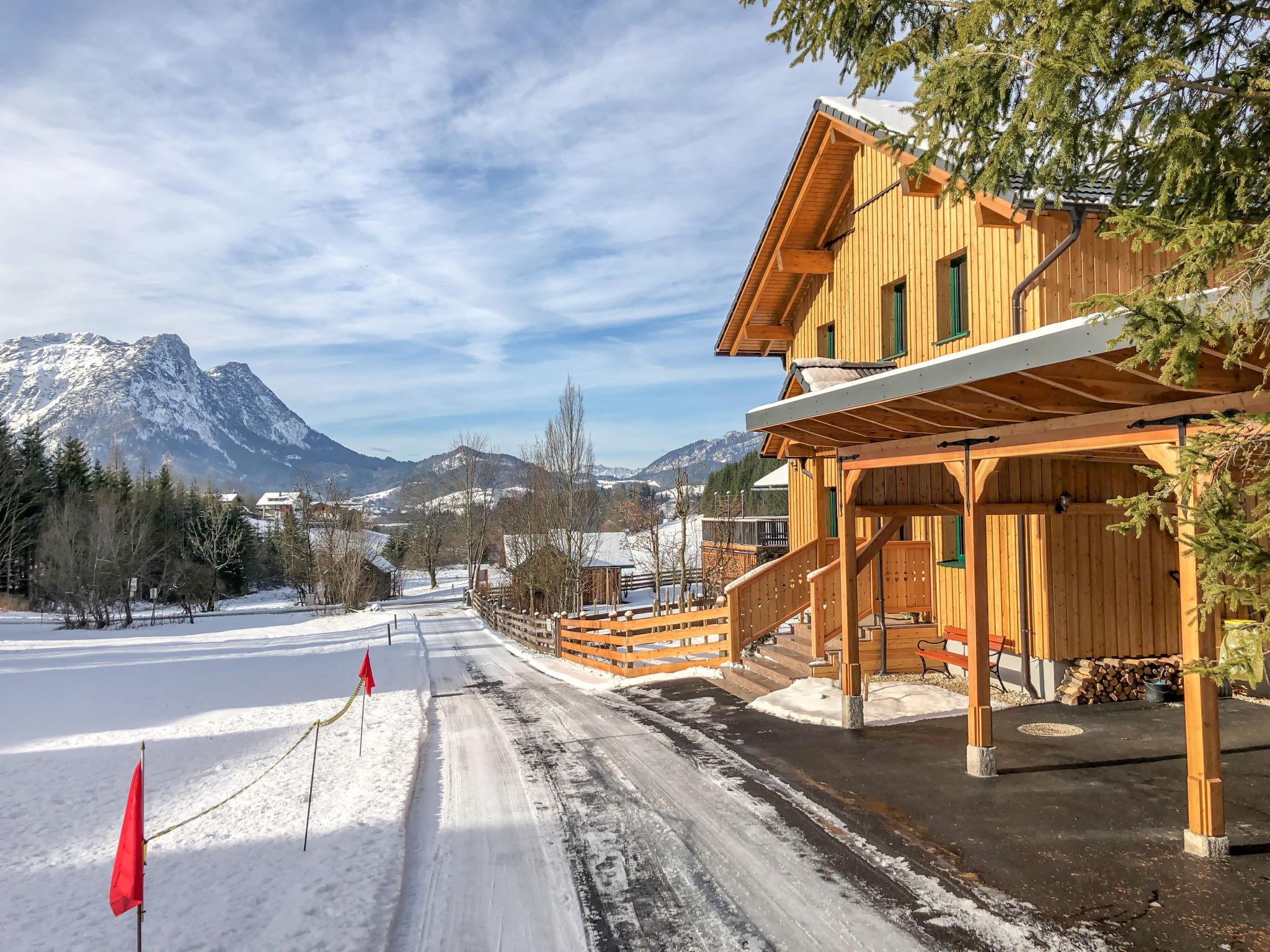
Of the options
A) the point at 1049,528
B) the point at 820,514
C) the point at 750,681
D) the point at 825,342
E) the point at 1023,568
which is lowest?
the point at 750,681

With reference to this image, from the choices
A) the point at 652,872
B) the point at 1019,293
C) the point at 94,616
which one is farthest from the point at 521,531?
the point at 652,872

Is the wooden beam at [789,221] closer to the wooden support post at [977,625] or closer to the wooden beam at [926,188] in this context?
the wooden beam at [926,188]

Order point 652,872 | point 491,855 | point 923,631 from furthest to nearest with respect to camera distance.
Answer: point 923,631 → point 491,855 → point 652,872

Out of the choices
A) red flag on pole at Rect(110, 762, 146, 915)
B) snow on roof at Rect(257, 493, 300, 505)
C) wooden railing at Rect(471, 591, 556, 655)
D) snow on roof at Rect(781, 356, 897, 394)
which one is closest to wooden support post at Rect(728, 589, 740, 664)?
snow on roof at Rect(781, 356, 897, 394)

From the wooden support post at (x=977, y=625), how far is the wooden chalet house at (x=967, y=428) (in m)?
0.02

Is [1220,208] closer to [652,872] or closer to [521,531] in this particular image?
[652,872]

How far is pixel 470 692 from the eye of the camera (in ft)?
47.2

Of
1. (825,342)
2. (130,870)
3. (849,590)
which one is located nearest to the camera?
(130,870)

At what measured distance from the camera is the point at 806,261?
15320mm

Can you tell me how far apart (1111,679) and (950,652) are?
2167 mm

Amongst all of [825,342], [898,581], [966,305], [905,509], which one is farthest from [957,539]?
[825,342]

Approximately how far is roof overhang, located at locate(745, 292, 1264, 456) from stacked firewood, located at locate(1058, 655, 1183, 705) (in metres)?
4.28

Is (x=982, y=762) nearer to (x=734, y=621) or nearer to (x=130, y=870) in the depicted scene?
(x=734, y=621)

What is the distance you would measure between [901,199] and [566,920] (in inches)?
469
